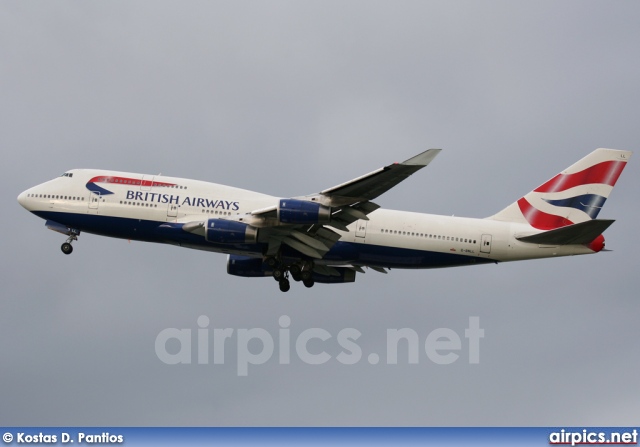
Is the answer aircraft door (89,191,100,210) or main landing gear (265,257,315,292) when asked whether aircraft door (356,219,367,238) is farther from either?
aircraft door (89,191,100,210)

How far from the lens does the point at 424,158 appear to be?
5128cm

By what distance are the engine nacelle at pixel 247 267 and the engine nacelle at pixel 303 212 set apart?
9292 mm

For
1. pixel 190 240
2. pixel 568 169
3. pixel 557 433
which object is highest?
pixel 568 169

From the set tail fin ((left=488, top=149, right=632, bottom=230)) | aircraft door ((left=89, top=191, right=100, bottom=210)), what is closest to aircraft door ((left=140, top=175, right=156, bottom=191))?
aircraft door ((left=89, top=191, right=100, bottom=210))

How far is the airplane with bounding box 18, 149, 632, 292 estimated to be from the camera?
193 ft

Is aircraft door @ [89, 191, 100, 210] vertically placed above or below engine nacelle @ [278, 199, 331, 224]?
above

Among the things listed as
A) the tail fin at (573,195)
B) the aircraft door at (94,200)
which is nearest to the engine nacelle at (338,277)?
the tail fin at (573,195)

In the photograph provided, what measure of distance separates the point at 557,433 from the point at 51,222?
2752 centimetres

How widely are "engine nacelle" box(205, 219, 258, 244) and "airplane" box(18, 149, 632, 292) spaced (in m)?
0.05

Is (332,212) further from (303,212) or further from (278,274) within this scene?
(278,274)

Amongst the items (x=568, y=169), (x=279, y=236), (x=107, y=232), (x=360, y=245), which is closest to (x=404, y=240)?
(x=360, y=245)

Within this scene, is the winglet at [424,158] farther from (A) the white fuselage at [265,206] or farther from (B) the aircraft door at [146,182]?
(B) the aircraft door at [146,182]

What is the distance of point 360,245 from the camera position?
60.3 metres

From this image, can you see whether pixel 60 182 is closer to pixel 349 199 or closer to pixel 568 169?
pixel 349 199
